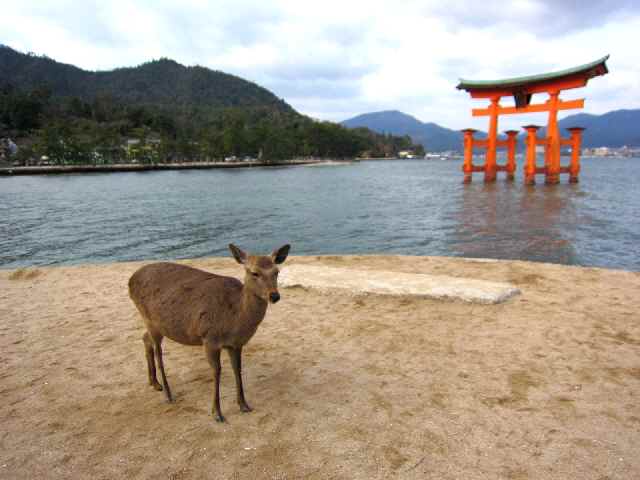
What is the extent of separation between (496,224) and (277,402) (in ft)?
62.8

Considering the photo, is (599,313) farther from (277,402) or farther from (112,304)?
(112,304)

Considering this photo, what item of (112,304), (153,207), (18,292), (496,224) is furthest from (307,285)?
(153,207)

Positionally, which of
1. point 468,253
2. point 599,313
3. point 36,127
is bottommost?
point 468,253

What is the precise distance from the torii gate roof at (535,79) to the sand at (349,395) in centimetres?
3193

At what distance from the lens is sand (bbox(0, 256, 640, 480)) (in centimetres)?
321

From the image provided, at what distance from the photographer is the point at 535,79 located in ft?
113

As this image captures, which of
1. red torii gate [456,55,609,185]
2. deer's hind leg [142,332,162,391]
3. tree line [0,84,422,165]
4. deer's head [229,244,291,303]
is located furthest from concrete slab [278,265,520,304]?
tree line [0,84,422,165]

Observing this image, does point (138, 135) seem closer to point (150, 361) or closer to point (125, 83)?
point (125, 83)

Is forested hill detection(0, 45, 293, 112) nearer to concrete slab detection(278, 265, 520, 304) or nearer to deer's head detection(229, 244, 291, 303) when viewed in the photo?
concrete slab detection(278, 265, 520, 304)

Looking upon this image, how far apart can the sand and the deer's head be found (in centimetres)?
122

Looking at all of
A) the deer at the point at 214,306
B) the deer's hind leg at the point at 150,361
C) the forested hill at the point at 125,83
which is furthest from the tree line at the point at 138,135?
the deer at the point at 214,306

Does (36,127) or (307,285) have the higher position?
(36,127)

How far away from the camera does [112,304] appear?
23.6 feet

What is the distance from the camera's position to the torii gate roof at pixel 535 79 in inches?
1245
